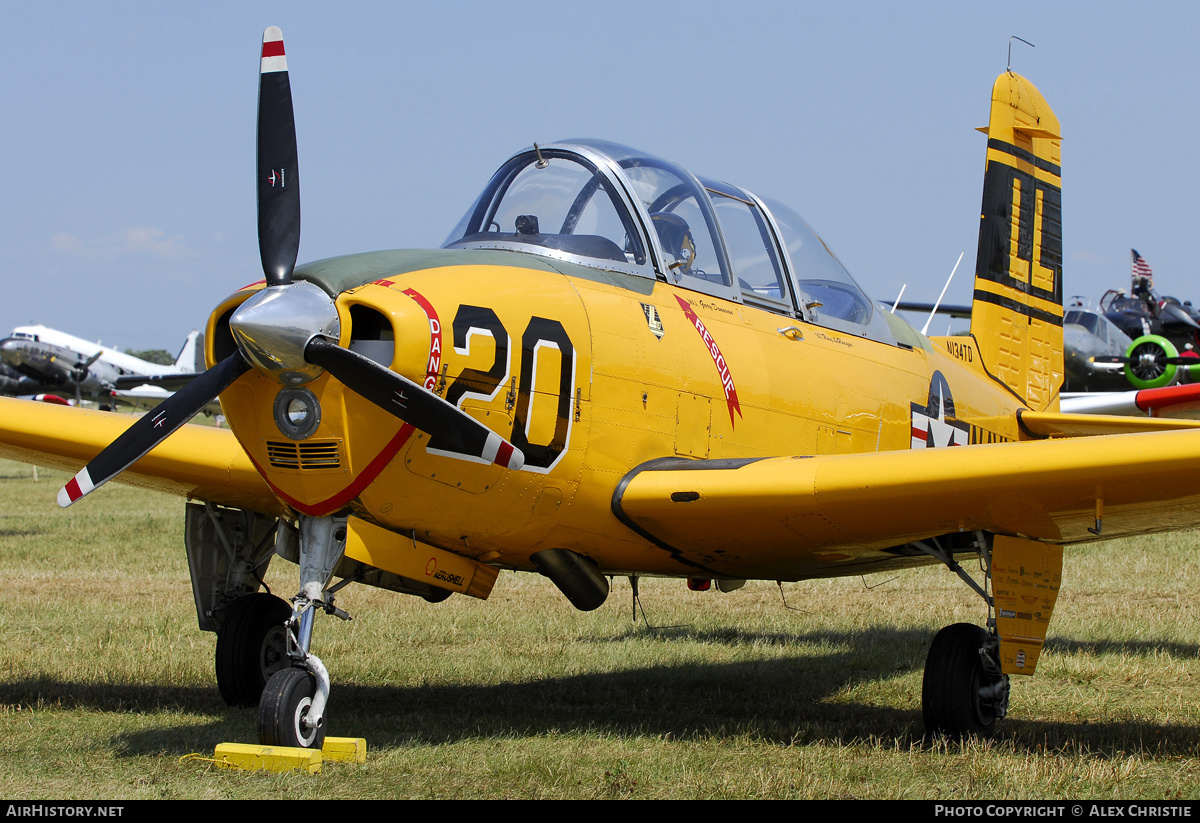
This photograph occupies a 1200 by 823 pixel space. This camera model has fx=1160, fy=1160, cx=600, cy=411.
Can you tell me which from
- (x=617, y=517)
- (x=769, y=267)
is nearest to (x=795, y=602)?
(x=769, y=267)

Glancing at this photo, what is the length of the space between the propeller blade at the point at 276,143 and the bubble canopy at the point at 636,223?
1.12 metres

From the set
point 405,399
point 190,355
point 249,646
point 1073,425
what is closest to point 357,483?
point 405,399

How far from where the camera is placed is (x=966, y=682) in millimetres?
6219

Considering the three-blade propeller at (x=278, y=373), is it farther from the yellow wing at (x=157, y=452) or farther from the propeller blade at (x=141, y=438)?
the yellow wing at (x=157, y=452)

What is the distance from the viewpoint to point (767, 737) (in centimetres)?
615

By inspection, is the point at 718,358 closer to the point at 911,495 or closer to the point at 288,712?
the point at 911,495

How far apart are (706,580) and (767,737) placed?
4.32 ft

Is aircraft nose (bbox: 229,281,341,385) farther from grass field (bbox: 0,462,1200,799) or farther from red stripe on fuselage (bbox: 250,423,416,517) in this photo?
grass field (bbox: 0,462,1200,799)

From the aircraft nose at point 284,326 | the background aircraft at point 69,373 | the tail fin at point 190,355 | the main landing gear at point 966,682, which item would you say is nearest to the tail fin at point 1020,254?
the main landing gear at point 966,682

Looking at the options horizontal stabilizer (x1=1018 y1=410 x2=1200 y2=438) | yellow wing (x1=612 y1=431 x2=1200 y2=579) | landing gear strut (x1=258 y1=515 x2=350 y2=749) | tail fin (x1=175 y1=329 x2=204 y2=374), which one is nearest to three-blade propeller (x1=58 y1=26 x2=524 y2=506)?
landing gear strut (x1=258 y1=515 x2=350 y2=749)

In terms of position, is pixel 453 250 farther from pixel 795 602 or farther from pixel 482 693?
pixel 795 602

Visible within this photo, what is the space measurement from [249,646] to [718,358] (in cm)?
339

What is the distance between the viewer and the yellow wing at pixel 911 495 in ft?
17.0

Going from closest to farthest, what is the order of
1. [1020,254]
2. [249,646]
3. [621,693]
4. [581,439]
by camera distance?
[581,439] → [249,646] → [621,693] → [1020,254]
